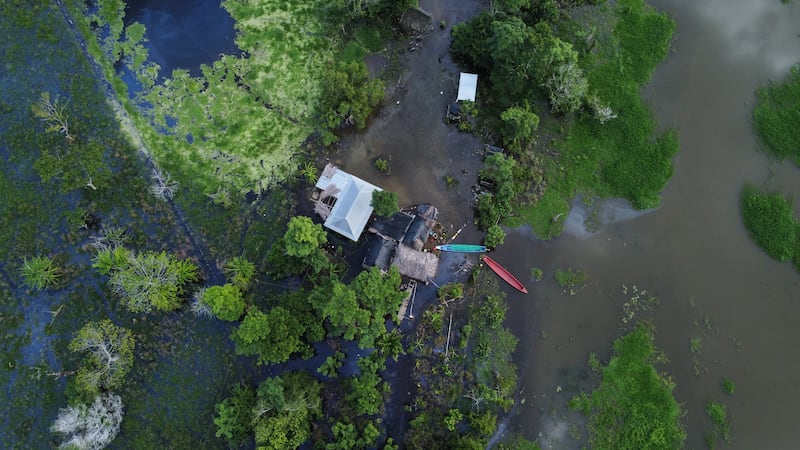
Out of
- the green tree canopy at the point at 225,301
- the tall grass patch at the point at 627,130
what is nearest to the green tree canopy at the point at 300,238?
the green tree canopy at the point at 225,301

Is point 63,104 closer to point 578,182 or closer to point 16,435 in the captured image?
point 16,435

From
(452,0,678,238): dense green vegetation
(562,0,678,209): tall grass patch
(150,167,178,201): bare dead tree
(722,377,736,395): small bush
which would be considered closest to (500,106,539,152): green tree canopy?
(452,0,678,238): dense green vegetation

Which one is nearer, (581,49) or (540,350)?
(540,350)

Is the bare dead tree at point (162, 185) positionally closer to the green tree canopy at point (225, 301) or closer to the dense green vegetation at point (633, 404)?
the green tree canopy at point (225, 301)

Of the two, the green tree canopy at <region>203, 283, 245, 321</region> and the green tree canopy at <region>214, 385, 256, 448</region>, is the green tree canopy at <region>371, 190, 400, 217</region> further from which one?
the green tree canopy at <region>214, 385, 256, 448</region>

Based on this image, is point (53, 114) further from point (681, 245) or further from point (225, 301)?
point (681, 245)

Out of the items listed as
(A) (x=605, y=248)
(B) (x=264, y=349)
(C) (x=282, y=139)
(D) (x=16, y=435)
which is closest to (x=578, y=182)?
(A) (x=605, y=248)
